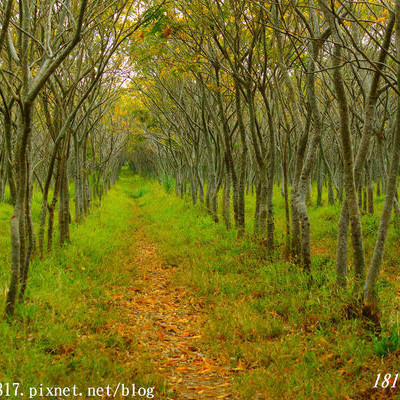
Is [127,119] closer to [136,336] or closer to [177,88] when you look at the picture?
[177,88]

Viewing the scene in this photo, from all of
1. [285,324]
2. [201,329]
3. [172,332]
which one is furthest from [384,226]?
[172,332]

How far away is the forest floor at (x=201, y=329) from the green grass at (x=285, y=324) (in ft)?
0.05

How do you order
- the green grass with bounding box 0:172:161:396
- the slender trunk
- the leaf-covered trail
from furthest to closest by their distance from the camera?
the slender trunk → the leaf-covered trail → the green grass with bounding box 0:172:161:396

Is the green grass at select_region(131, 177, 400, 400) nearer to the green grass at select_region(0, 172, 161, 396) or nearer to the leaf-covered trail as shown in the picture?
the leaf-covered trail

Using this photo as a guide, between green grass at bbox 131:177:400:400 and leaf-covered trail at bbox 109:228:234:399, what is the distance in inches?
7.1

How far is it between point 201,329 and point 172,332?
0.38m

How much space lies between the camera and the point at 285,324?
425 centimetres

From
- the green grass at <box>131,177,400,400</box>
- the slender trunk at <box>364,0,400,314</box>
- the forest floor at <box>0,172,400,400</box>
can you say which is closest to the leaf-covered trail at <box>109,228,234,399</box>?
the forest floor at <box>0,172,400,400</box>

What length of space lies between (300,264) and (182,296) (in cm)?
210

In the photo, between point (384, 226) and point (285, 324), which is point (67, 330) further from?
point (384, 226)

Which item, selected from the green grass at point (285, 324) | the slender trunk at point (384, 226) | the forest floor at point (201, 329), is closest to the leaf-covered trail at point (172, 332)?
the forest floor at point (201, 329)

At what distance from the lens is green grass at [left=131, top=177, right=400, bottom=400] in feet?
10.1

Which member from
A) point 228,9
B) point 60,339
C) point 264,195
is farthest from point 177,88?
point 60,339

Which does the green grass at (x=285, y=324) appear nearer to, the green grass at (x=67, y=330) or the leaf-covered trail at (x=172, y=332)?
the leaf-covered trail at (x=172, y=332)
